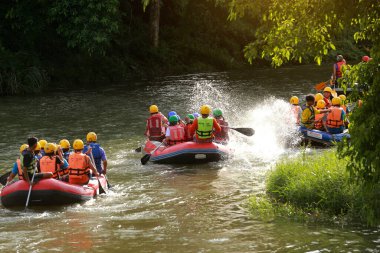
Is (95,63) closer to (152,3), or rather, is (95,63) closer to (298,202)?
(152,3)

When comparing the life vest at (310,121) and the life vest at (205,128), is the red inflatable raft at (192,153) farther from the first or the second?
the life vest at (310,121)

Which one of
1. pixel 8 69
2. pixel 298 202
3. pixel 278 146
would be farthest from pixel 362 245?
pixel 8 69

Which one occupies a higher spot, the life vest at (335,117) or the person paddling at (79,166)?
the life vest at (335,117)

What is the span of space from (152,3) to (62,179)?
93.0 feet

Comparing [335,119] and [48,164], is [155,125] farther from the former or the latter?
[48,164]

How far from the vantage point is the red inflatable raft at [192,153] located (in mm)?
17344

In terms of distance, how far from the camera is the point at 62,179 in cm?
1430

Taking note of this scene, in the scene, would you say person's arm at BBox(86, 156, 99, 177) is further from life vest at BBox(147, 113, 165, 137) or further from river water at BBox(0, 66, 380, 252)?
life vest at BBox(147, 113, 165, 137)

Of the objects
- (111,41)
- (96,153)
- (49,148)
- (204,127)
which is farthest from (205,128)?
(111,41)

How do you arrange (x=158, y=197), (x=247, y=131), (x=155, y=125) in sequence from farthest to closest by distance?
1. (x=247, y=131)
2. (x=155, y=125)
3. (x=158, y=197)

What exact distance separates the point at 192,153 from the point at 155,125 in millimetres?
2189

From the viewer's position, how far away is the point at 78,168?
14.2 m

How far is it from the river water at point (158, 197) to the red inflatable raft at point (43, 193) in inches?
6.8

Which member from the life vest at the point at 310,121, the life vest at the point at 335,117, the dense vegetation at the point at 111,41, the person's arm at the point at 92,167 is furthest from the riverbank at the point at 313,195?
the dense vegetation at the point at 111,41
